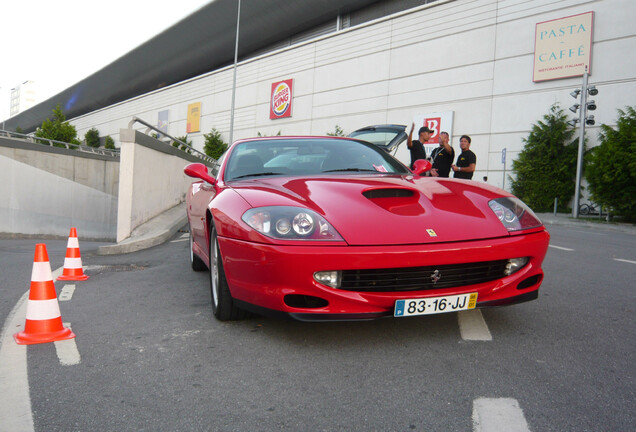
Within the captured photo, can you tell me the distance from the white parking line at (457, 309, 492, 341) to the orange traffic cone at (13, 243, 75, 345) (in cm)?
236

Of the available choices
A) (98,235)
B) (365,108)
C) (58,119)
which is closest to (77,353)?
(98,235)

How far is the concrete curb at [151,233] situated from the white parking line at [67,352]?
515 centimetres

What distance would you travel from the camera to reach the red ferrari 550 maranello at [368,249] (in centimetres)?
278

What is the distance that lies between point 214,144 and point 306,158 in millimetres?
39514

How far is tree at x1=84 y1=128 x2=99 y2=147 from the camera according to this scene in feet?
236

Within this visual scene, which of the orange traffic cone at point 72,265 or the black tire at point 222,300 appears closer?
the black tire at point 222,300

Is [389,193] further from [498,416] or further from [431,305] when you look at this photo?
[498,416]

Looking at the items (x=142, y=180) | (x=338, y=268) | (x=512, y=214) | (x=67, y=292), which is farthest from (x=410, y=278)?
(x=142, y=180)

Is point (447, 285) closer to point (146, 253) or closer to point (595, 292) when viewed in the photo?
point (595, 292)

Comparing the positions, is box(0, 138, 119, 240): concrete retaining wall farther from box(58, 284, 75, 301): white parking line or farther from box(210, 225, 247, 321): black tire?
box(210, 225, 247, 321): black tire

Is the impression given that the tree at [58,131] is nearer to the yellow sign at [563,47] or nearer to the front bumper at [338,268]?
the yellow sign at [563,47]

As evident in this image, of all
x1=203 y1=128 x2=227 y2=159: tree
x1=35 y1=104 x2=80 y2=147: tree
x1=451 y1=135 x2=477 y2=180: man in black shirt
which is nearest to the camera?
x1=451 y1=135 x2=477 y2=180: man in black shirt

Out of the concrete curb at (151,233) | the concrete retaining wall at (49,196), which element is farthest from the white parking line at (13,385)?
the concrete retaining wall at (49,196)

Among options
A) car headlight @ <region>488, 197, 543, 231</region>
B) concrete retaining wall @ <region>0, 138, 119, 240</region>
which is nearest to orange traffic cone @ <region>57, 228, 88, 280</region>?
car headlight @ <region>488, 197, 543, 231</region>
